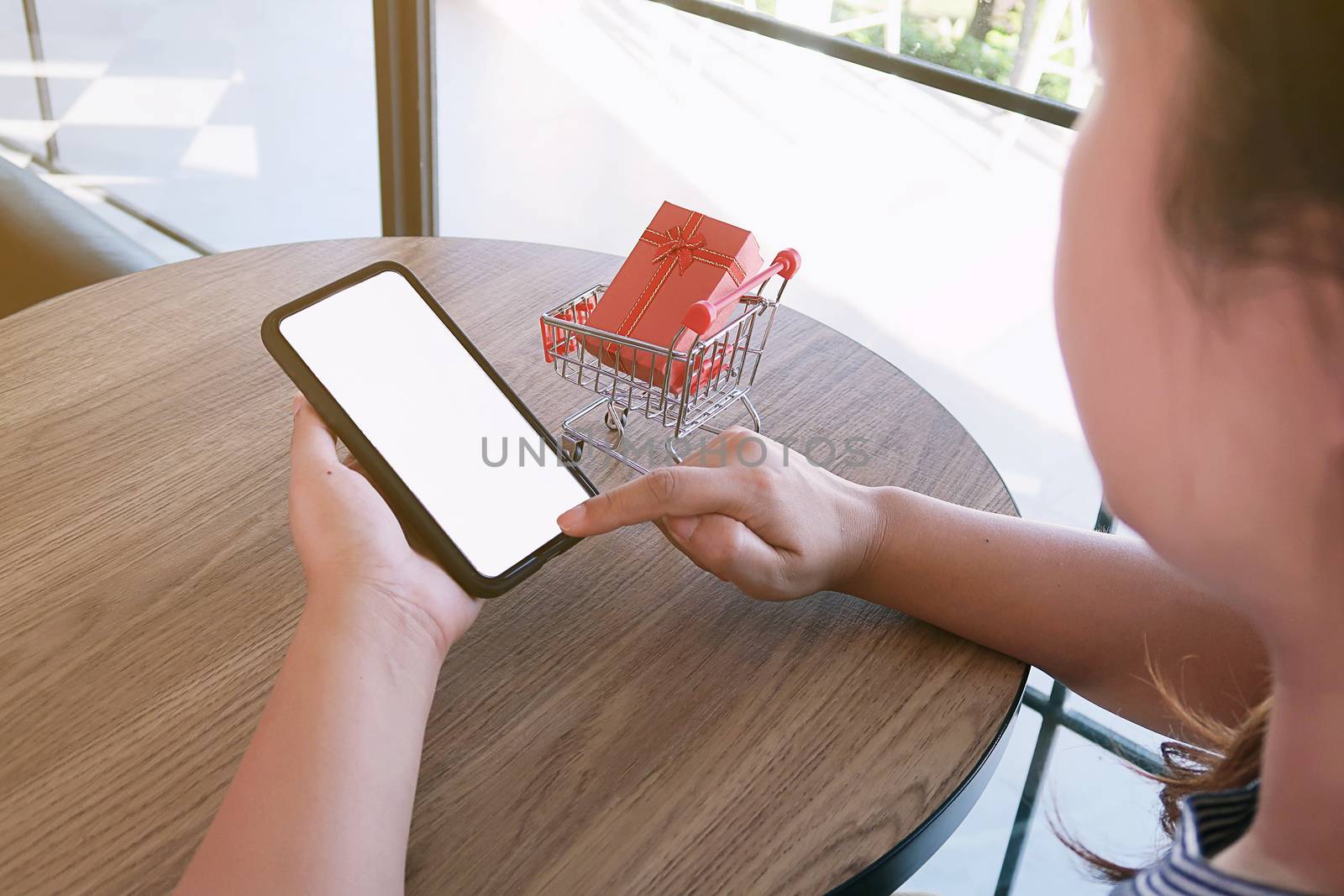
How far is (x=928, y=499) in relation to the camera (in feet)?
2.89

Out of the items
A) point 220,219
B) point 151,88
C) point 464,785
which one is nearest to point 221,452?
point 464,785

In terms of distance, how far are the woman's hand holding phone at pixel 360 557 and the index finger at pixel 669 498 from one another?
0.39ft

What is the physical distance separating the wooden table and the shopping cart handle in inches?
5.7

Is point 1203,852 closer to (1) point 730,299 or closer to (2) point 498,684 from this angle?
(2) point 498,684

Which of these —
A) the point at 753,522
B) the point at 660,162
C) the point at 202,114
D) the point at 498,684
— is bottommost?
the point at 202,114

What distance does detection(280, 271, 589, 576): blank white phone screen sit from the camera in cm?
82

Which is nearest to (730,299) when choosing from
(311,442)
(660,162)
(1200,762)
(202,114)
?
(311,442)

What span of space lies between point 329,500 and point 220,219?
2670 mm

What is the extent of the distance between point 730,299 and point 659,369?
10 cm

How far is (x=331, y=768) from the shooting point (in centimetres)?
61

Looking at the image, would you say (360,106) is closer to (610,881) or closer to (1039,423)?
(1039,423)

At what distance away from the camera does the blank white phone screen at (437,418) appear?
824mm

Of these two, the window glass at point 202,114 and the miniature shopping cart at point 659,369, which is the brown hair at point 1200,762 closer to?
the miniature shopping cart at point 659,369

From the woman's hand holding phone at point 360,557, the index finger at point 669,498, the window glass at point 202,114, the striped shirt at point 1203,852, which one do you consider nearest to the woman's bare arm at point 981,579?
the index finger at point 669,498
